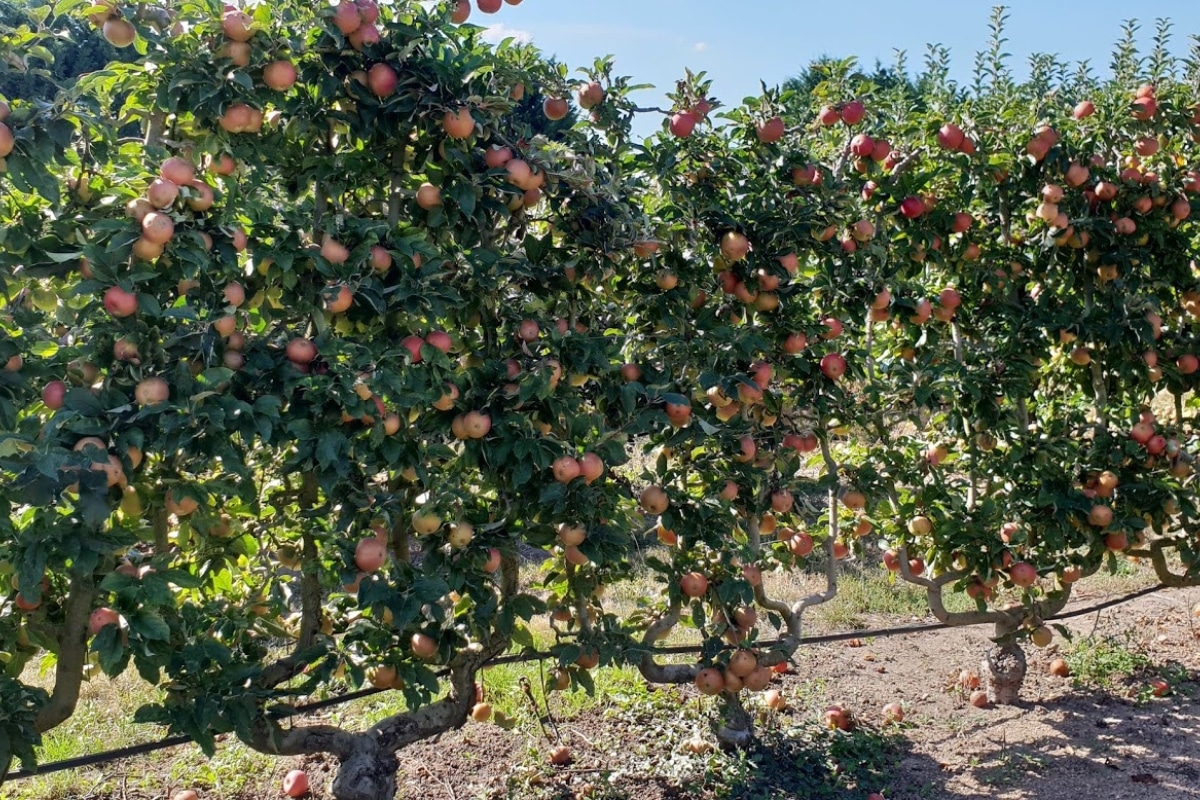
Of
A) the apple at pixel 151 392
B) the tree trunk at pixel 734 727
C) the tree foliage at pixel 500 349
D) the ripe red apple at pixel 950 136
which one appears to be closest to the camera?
the apple at pixel 151 392

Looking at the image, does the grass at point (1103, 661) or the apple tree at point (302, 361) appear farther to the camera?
the grass at point (1103, 661)

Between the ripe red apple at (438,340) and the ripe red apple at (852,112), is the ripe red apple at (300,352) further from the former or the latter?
the ripe red apple at (852,112)

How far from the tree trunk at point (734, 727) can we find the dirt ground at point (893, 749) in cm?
8

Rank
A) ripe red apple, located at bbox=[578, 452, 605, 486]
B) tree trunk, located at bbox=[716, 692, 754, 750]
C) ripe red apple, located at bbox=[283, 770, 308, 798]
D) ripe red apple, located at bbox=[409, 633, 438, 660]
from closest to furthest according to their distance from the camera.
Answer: ripe red apple, located at bbox=[578, 452, 605, 486]
ripe red apple, located at bbox=[409, 633, 438, 660]
ripe red apple, located at bbox=[283, 770, 308, 798]
tree trunk, located at bbox=[716, 692, 754, 750]

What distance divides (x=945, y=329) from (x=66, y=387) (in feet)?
10.7

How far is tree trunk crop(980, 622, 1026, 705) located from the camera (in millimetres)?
4246

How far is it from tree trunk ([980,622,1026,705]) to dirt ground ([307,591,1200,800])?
0.07m

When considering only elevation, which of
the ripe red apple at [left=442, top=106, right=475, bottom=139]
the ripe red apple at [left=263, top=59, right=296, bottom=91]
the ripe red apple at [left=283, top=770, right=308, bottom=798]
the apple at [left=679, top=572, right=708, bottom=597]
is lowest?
the ripe red apple at [left=283, top=770, right=308, bottom=798]

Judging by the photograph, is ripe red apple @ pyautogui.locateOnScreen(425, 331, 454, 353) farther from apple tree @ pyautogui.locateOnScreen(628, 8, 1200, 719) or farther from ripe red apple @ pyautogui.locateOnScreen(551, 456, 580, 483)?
apple tree @ pyautogui.locateOnScreen(628, 8, 1200, 719)

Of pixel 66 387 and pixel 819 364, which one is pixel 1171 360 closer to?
pixel 819 364

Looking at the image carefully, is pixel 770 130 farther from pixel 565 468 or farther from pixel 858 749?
pixel 858 749

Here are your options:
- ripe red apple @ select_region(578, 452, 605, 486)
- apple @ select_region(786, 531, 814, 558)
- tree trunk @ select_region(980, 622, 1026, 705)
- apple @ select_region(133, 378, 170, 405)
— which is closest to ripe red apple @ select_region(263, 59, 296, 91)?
apple @ select_region(133, 378, 170, 405)

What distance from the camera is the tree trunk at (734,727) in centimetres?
376

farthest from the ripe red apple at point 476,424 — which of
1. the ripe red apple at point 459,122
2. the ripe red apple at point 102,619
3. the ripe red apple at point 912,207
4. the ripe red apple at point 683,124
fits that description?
the ripe red apple at point 912,207
